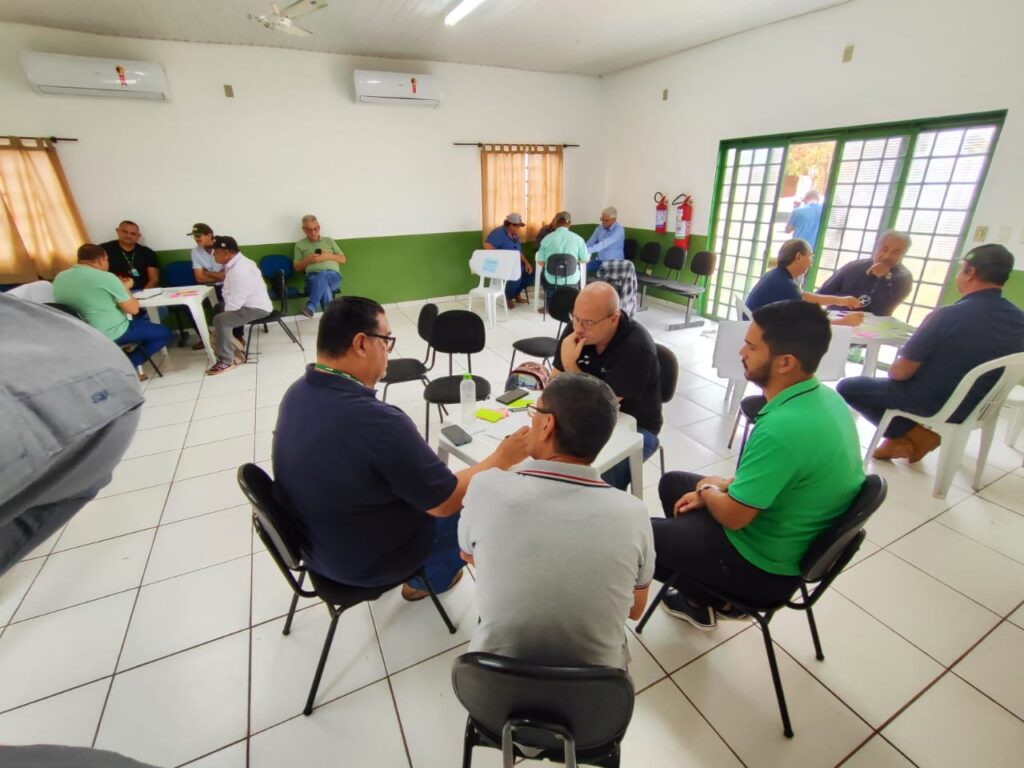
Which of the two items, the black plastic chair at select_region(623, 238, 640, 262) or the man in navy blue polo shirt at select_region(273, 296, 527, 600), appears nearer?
the man in navy blue polo shirt at select_region(273, 296, 527, 600)

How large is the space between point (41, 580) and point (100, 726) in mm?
1023

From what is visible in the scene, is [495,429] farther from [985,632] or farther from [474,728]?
[985,632]

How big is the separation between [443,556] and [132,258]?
5280 mm

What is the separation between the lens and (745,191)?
5.39 m

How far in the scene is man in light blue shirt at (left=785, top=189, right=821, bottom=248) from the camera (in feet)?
15.5

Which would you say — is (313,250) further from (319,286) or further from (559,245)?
(559,245)

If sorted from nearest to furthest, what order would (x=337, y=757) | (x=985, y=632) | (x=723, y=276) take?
(x=337, y=757)
(x=985, y=632)
(x=723, y=276)

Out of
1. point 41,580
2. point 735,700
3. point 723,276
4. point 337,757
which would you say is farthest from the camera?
point 723,276

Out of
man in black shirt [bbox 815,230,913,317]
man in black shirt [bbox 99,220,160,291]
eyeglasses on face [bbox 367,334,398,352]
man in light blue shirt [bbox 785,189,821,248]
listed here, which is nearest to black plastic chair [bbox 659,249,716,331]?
man in light blue shirt [bbox 785,189,821,248]

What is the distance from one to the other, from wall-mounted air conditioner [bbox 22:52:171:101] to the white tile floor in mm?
4336

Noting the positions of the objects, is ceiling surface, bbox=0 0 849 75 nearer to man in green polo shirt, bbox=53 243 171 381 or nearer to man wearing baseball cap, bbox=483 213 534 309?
man wearing baseball cap, bbox=483 213 534 309


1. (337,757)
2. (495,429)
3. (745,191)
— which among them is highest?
(745,191)

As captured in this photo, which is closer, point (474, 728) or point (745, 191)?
point (474, 728)

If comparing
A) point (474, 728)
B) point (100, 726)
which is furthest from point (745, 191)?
point (100, 726)
